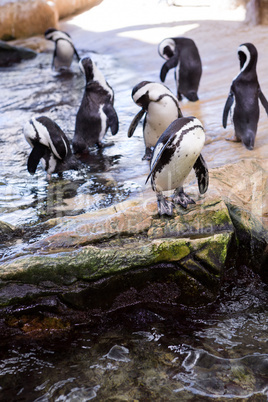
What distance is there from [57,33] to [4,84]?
1658mm

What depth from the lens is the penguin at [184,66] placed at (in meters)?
5.96

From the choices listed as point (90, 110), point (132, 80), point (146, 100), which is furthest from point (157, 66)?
point (146, 100)

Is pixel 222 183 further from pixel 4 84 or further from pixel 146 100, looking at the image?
pixel 4 84

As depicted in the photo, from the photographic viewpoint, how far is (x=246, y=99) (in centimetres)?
444

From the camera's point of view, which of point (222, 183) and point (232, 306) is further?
point (222, 183)

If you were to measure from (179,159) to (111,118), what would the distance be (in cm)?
220

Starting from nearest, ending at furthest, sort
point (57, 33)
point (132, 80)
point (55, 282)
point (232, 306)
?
1. point (55, 282)
2. point (232, 306)
3. point (132, 80)
4. point (57, 33)

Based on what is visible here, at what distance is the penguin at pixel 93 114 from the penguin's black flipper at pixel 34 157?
2.34 feet

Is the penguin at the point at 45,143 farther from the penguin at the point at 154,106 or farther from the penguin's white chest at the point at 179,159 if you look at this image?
the penguin's white chest at the point at 179,159

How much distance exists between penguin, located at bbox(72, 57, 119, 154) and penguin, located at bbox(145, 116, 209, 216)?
201 centimetres

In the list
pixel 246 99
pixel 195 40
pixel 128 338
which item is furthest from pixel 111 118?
pixel 195 40

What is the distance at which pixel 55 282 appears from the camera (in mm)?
2441

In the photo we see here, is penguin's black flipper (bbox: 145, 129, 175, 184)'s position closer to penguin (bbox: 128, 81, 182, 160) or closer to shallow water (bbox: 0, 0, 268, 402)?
shallow water (bbox: 0, 0, 268, 402)

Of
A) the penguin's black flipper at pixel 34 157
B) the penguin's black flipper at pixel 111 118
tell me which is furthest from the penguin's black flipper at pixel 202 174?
the penguin's black flipper at pixel 111 118
